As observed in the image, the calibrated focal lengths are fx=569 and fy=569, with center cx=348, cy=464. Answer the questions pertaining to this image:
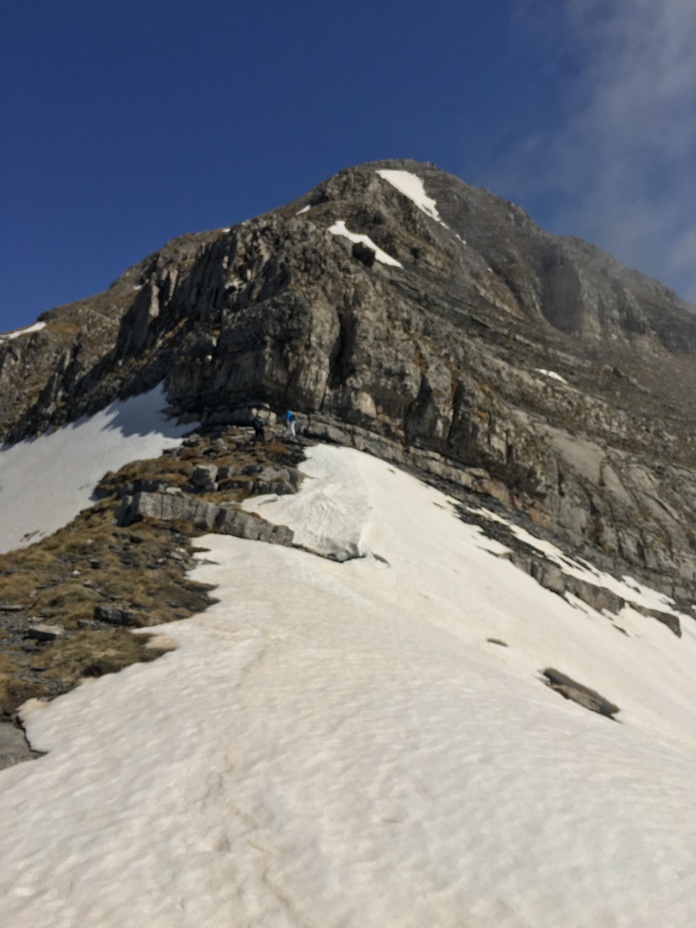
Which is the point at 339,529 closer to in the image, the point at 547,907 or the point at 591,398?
the point at 547,907

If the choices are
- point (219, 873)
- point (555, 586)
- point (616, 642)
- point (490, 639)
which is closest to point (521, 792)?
point (219, 873)

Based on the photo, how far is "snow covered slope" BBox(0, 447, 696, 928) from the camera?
4816mm

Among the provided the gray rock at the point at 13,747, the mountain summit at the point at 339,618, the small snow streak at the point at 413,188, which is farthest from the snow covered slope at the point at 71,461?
the small snow streak at the point at 413,188

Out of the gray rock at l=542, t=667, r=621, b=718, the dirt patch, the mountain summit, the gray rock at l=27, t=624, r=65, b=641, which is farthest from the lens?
the gray rock at l=542, t=667, r=621, b=718

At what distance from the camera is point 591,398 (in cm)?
5528

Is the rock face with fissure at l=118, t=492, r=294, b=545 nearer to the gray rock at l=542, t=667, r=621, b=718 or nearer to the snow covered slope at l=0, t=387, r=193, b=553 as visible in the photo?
the snow covered slope at l=0, t=387, r=193, b=553

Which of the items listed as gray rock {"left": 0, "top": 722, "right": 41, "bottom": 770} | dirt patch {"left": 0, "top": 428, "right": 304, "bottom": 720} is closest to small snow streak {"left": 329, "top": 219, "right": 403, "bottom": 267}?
dirt patch {"left": 0, "top": 428, "right": 304, "bottom": 720}

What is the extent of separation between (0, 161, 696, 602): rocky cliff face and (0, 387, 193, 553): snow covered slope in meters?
2.49

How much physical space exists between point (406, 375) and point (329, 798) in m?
33.1

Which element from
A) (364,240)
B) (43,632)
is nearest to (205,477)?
(43,632)

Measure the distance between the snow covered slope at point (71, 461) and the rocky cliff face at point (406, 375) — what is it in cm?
249

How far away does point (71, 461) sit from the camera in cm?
3528

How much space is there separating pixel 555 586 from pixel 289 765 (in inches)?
949

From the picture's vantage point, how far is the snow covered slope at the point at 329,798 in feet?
15.8
